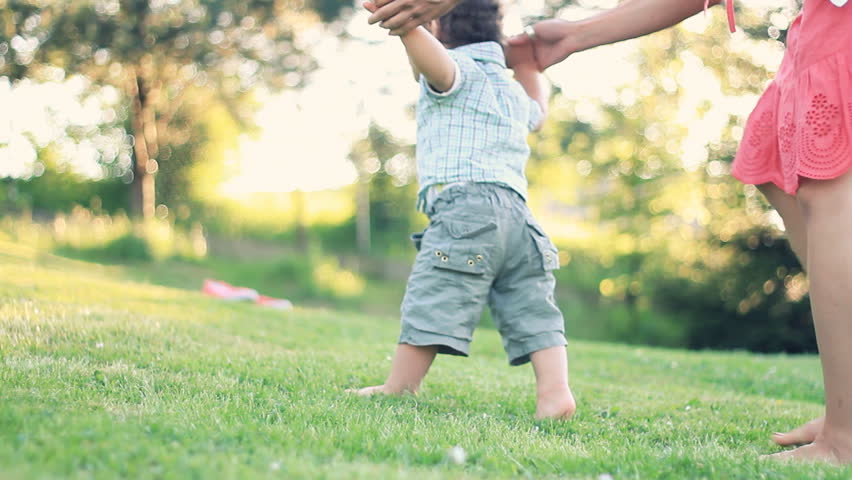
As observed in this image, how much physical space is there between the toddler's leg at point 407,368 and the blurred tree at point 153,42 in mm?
11161

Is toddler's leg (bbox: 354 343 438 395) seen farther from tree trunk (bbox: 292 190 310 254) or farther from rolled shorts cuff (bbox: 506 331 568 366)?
tree trunk (bbox: 292 190 310 254)

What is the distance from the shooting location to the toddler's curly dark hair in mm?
3139

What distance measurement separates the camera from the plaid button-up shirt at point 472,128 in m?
2.91

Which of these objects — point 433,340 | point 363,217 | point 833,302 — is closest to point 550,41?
point 433,340

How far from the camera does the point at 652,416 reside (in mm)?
2971

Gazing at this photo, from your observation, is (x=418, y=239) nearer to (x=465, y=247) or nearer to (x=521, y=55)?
(x=465, y=247)

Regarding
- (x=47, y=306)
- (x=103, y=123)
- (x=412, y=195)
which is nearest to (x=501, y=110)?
(x=47, y=306)

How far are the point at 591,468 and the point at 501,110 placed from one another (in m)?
1.49

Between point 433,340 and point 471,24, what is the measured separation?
4.24ft

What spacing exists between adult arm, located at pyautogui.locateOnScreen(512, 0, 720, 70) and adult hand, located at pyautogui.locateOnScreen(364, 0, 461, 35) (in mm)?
687

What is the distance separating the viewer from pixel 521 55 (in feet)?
10.6

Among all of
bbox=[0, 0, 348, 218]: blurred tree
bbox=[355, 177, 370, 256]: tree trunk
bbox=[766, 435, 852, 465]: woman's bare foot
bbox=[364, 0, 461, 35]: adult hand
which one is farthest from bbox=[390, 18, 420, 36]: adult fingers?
bbox=[355, 177, 370, 256]: tree trunk

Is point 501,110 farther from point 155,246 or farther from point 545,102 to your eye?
point 155,246

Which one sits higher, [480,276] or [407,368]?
[480,276]
